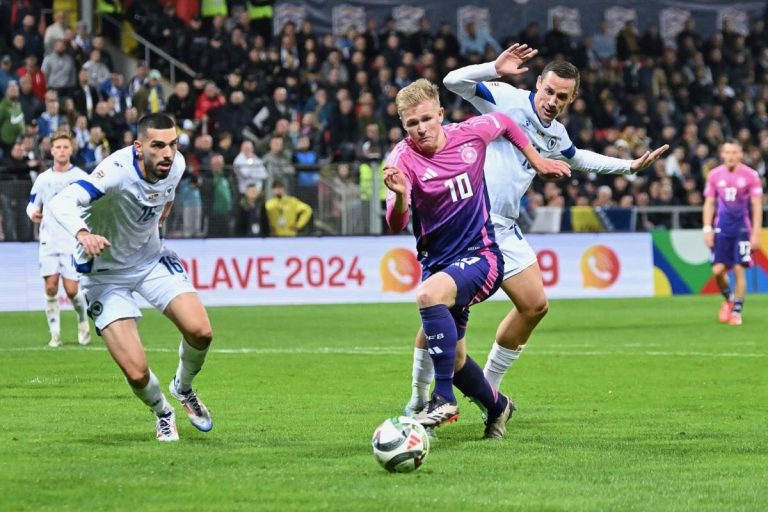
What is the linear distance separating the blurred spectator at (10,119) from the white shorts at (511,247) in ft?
54.8

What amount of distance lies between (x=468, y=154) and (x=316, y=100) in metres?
19.6

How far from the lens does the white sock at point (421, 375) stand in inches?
355

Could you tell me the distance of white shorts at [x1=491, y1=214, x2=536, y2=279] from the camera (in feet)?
30.4

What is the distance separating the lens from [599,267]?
25.4 m

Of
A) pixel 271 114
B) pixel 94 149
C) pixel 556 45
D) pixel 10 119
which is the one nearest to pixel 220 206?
pixel 94 149

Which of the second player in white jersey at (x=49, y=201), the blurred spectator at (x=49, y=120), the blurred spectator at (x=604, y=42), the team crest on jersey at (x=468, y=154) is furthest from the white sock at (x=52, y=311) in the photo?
the blurred spectator at (x=604, y=42)

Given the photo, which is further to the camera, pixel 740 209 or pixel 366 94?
pixel 366 94

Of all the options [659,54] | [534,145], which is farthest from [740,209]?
[659,54]

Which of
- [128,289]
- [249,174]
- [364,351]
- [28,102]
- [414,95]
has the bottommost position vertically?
[364,351]

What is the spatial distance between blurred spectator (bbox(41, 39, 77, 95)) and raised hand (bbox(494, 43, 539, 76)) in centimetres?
1794

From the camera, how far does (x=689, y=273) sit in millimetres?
25922

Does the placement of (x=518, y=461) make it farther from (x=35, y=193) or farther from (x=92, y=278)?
(x=35, y=193)

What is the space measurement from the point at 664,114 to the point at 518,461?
24518mm

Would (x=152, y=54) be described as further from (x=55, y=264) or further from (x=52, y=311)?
(x=52, y=311)
